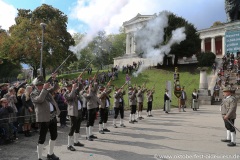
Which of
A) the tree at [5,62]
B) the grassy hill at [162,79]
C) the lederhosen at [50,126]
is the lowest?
the lederhosen at [50,126]

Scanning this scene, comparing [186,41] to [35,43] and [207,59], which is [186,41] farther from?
[35,43]

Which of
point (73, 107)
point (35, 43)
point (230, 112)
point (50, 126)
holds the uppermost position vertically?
Answer: point (35, 43)

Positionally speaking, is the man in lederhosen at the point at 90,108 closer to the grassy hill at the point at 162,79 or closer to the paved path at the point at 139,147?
the paved path at the point at 139,147

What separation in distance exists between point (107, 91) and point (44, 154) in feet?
17.2

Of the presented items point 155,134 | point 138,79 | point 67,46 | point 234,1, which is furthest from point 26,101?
point 234,1

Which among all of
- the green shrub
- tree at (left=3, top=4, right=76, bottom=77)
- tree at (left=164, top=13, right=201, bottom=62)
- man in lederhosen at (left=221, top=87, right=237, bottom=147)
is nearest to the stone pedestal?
the green shrub

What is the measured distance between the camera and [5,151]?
9.12 metres

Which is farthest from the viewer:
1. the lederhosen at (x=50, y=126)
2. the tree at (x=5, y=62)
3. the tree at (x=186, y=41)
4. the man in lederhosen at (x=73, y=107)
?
the tree at (x=186, y=41)

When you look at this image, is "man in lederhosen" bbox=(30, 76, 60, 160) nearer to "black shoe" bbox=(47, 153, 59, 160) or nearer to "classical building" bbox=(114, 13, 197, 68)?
"black shoe" bbox=(47, 153, 59, 160)

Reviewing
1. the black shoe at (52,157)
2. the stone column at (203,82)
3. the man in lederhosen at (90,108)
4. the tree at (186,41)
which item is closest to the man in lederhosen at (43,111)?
the black shoe at (52,157)

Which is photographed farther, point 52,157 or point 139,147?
point 139,147

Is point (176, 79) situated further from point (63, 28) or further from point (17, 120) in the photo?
point (17, 120)

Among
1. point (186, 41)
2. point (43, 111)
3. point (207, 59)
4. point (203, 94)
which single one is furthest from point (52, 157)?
point (186, 41)

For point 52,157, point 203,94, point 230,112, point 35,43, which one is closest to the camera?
point 52,157
